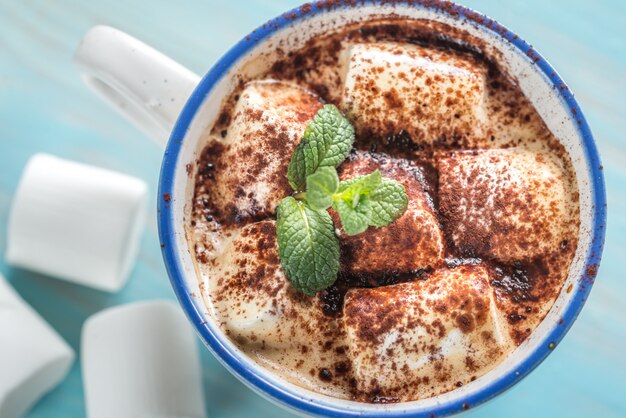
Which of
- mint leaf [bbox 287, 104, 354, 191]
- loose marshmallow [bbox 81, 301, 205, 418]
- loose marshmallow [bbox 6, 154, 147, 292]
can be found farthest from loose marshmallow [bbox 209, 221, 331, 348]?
loose marshmallow [bbox 6, 154, 147, 292]

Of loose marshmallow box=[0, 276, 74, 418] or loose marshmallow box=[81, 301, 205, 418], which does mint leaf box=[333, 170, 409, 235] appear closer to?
loose marshmallow box=[81, 301, 205, 418]

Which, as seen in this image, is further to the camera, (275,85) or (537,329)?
(275,85)

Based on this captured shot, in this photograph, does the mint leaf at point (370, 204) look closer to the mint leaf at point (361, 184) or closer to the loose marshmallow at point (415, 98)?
the mint leaf at point (361, 184)

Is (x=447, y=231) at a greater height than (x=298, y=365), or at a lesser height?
greater

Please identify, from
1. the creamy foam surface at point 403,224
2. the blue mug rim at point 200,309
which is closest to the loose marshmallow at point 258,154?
the creamy foam surface at point 403,224

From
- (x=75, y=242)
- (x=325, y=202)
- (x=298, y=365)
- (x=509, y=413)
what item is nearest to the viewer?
(x=325, y=202)

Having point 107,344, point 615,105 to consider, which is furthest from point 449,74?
point 107,344

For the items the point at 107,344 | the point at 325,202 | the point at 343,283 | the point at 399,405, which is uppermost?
the point at 325,202

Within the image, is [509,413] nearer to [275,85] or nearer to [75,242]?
[275,85]

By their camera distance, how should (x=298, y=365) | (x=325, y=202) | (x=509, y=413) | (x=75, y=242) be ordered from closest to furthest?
(x=325, y=202), (x=298, y=365), (x=509, y=413), (x=75, y=242)
